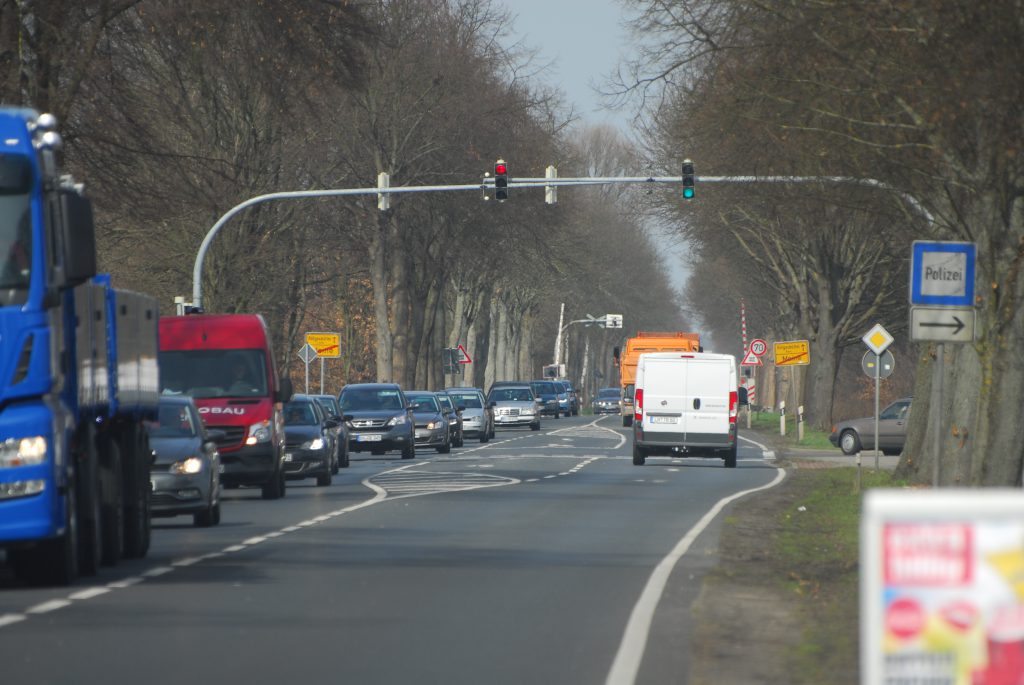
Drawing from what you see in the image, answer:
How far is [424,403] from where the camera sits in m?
50.6

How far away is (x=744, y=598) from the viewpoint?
14.5 metres

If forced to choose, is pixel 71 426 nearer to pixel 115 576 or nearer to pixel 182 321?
pixel 115 576

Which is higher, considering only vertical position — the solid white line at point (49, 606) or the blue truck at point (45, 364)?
the blue truck at point (45, 364)

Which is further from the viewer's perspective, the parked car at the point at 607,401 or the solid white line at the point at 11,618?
the parked car at the point at 607,401

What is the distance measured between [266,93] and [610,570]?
473 inches

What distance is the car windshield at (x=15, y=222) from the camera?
47.4ft

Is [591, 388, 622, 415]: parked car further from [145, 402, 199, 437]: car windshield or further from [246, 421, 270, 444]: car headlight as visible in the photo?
[145, 402, 199, 437]: car windshield

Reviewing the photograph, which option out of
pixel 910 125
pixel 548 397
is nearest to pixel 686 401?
pixel 910 125

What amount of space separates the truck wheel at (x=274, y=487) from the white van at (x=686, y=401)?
38.8ft

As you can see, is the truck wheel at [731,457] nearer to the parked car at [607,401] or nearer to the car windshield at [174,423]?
the car windshield at [174,423]

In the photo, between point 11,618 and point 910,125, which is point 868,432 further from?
point 11,618

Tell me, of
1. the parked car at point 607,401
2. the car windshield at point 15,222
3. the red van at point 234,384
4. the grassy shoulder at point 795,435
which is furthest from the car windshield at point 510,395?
the car windshield at point 15,222

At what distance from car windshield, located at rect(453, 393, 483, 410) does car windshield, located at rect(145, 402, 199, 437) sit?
37.3m

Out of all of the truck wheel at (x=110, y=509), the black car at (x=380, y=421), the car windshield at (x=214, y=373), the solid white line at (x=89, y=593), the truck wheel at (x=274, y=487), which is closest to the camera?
the solid white line at (x=89, y=593)
